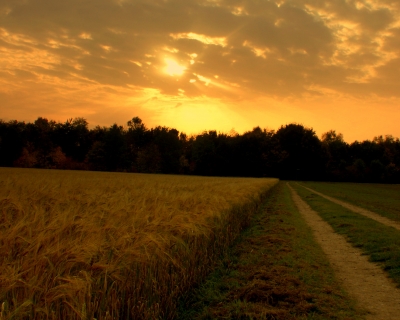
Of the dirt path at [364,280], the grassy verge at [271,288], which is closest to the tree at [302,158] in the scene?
the dirt path at [364,280]

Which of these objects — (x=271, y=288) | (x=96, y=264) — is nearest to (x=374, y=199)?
(x=271, y=288)

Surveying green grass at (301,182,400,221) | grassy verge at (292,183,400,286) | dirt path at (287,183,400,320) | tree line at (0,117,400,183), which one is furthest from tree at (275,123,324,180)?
dirt path at (287,183,400,320)

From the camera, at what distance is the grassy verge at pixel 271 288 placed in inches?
188

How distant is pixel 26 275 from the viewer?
2355mm

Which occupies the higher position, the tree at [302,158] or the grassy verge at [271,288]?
the tree at [302,158]

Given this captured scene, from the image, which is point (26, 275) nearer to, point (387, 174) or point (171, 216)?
point (171, 216)

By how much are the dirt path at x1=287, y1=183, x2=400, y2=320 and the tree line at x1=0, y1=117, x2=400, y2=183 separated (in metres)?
67.4

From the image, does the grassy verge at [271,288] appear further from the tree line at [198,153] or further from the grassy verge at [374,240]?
the tree line at [198,153]

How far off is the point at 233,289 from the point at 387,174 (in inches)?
4286

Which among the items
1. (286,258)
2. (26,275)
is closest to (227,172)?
(286,258)

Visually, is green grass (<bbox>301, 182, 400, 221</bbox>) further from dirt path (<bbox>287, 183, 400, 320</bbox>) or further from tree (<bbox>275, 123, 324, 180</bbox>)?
tree (<bbox>275, 123, 324, 180</bbox>)

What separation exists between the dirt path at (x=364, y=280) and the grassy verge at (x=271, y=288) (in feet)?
0.75

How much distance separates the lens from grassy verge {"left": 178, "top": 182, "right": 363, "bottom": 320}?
15.7 feet

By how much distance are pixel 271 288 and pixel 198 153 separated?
86177 mm
